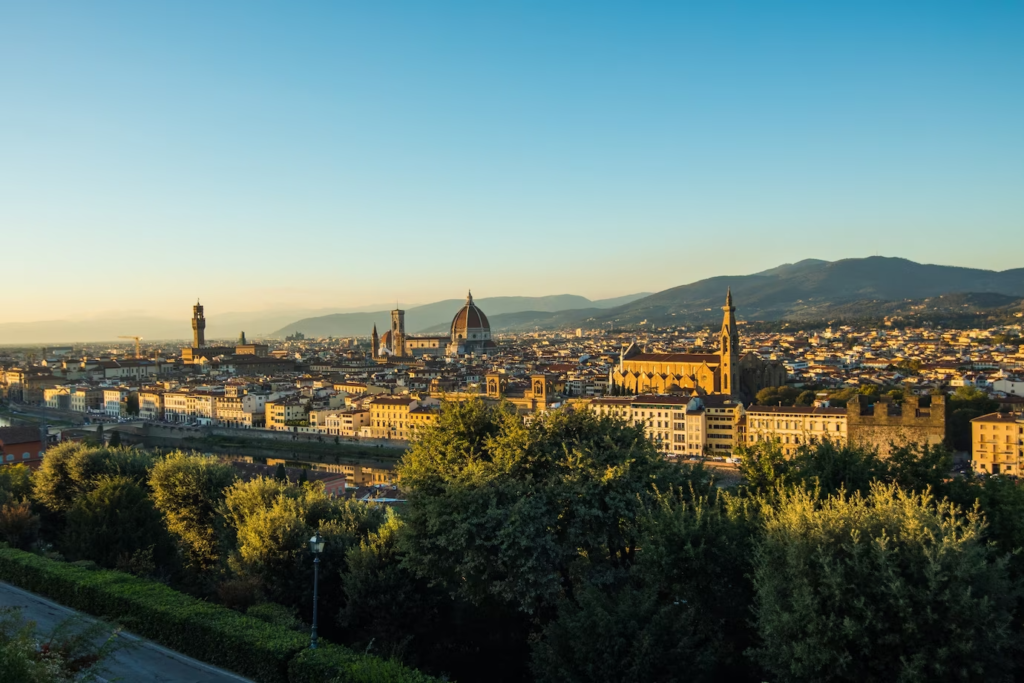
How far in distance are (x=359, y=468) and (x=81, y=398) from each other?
4470cm

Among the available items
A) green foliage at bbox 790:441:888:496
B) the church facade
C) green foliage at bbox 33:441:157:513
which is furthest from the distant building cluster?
the church facade

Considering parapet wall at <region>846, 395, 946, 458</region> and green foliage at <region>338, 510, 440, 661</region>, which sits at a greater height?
green foliage at <region>338, 510, 440, 661</region>

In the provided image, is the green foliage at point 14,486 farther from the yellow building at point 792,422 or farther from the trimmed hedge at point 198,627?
the yellow building at point 792,422

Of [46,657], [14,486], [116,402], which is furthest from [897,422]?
[116,402]

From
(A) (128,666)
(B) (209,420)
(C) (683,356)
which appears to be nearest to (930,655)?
(A) (128,666)

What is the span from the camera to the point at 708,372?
5381 cm

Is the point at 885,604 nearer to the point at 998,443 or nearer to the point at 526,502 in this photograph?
the point at 526,502

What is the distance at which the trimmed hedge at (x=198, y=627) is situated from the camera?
724cm

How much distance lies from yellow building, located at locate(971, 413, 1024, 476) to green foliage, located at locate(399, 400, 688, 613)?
85.9 ft

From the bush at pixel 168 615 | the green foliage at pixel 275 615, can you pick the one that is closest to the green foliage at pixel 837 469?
the green foliage at pixel 275 615

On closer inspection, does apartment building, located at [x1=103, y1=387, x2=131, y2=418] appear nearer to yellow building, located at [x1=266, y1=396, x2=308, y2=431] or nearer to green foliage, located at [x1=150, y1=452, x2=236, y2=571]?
yellow building, located at [x1=266, y1=396, x2=308, y2=431]

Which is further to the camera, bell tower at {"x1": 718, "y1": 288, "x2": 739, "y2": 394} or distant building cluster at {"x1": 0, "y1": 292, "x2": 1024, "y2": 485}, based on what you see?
bell tower at {"x1": 718, "y1": 288, "x2": 739, "y2": 394}

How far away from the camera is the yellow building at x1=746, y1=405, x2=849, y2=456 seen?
36188mm

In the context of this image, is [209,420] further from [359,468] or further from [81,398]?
[359,468]
